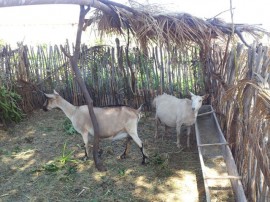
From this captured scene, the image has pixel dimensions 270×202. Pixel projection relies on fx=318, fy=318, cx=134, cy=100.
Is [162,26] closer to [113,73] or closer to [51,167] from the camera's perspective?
[113,73]

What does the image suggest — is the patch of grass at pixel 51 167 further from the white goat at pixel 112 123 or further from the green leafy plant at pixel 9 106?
the green leafy plant at pixel 9 106

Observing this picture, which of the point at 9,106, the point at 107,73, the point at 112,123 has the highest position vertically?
the point at 107,73

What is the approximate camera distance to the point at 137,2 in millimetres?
6266

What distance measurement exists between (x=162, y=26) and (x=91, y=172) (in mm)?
3019

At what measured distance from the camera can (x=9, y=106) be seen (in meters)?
7.97

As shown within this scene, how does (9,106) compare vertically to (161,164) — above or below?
above

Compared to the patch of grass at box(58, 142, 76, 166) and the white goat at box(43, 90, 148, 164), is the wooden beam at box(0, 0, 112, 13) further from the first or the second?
the patch of grass at box(58, 142, 76, 166)

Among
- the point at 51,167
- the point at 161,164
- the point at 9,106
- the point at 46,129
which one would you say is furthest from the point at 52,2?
the point at 9,106

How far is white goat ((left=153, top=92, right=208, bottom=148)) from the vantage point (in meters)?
6.30

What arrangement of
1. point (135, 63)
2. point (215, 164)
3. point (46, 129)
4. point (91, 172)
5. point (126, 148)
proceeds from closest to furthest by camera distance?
point (215, 164), point (91, 172), point (126, 148), point (46, 129), point (135, 63)

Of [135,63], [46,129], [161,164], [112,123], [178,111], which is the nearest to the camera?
[161,164]

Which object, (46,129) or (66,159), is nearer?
(66,159)

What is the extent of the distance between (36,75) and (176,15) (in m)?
4.72

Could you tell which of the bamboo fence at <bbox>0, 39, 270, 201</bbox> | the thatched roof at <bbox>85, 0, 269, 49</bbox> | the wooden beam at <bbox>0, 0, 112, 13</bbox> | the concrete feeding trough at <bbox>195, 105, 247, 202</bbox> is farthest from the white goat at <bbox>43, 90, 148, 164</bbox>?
the bamboo fence at <bbox>0, 39, 270, 201</bbox>
